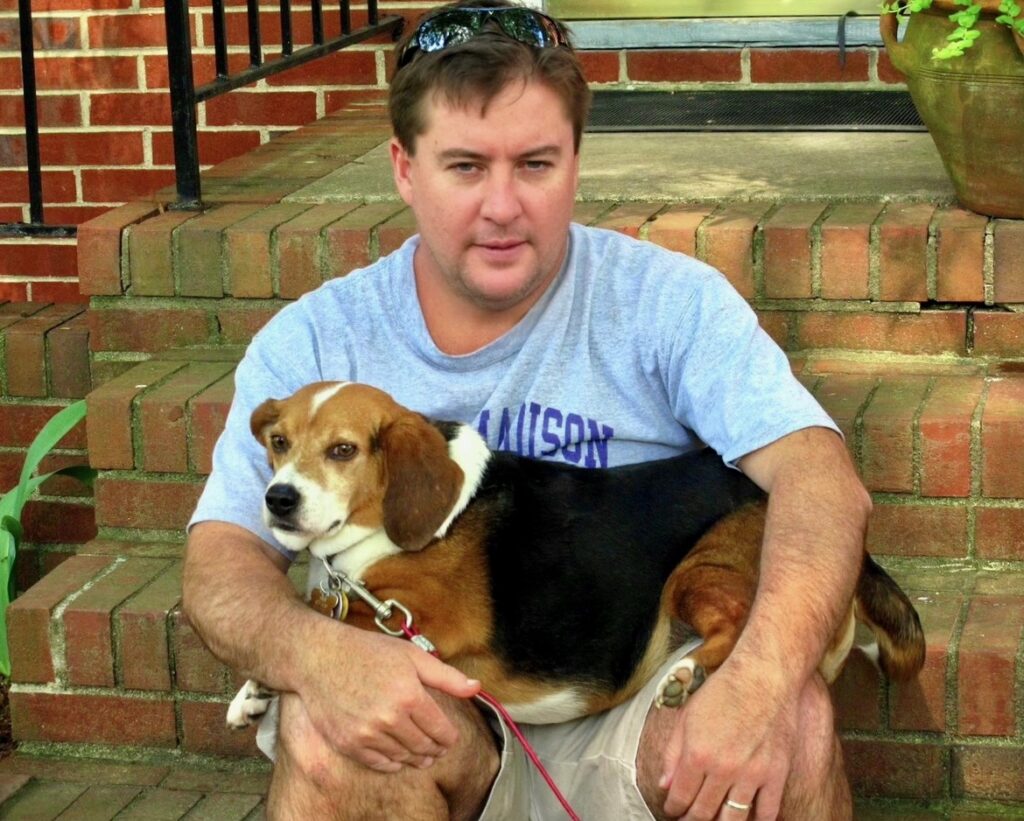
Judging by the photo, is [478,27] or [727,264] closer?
[478,27]

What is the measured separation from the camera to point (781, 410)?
285 centimetres

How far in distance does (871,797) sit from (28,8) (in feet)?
9.75

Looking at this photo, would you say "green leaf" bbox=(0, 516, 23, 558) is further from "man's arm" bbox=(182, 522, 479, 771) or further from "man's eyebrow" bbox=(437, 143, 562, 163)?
"man's eyebrow" bbox=(437, 143, 562, 163)

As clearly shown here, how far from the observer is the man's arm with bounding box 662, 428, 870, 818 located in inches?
100

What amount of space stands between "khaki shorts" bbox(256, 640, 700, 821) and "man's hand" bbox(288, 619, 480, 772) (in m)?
0.24

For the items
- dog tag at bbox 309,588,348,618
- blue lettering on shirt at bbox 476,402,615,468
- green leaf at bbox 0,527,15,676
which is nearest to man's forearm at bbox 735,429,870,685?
blue lettering on shirt at bbox 476,402,615,468

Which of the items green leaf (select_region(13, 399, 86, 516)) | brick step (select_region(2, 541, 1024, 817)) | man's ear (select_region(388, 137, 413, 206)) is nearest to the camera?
man's ear (select_region(388, 137, 413, 206))

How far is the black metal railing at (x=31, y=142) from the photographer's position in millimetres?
4574

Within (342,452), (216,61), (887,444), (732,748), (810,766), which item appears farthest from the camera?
(216,61)

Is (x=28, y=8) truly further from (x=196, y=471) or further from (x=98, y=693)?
(x=98, y=693)

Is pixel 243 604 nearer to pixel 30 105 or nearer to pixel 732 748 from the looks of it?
pixel 732 748

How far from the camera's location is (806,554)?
2703 millimetres

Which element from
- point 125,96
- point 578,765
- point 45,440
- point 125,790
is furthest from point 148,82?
point 578,765

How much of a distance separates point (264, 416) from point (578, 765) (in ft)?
2.69
